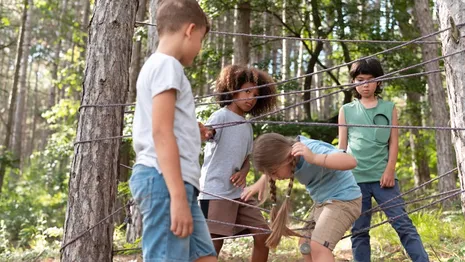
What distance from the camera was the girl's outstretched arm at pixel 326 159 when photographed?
3146 mm

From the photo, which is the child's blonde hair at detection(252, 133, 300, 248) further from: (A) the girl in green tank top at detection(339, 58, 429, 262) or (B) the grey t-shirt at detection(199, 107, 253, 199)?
(A) the girl in green tank top at detection(339, 58, 429, 262)

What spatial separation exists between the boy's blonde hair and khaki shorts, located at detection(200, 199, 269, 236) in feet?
5.26

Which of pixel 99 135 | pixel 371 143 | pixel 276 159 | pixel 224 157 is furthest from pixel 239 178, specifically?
pixel 371 143

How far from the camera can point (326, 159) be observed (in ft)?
10.3

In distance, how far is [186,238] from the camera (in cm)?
220

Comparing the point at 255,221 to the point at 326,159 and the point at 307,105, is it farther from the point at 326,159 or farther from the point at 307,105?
the point at 307,105

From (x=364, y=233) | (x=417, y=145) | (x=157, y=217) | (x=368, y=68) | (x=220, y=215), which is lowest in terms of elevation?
(x=364, y=233)

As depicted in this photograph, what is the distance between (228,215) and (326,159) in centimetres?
85

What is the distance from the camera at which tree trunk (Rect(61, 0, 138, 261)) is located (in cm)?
341

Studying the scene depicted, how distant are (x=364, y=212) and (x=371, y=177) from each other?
0.37m

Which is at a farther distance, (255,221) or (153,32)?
(153,32)

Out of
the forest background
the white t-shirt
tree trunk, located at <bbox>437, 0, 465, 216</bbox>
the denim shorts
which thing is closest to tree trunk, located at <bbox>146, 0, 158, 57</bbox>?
the forest background

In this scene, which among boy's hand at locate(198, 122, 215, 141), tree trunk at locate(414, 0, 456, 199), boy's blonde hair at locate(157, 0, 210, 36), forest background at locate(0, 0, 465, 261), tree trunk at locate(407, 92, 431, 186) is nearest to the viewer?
boy's blonde hair at locate(157, 0, 210, 36)

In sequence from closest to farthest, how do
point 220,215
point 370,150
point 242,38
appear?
point 220,215 → point 370,150 → point 242,38
